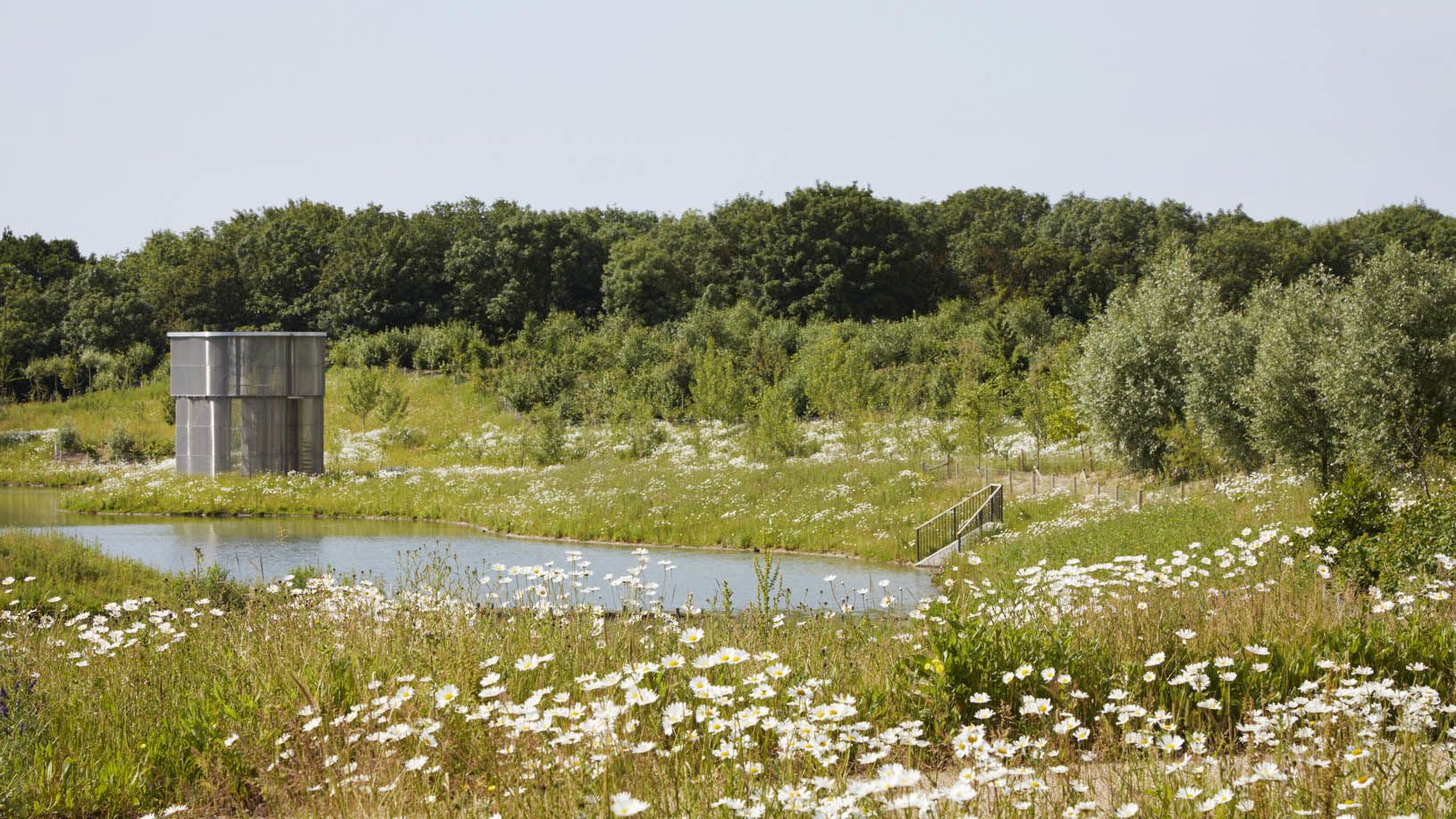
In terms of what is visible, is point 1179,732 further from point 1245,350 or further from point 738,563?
point 1245,350

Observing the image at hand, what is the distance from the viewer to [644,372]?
45844 millimetres

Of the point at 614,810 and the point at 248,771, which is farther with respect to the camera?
the point at 248,771

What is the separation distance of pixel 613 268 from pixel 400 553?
47.4 m

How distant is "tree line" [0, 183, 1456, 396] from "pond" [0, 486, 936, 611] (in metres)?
29.5

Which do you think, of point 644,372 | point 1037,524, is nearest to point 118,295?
point 644,372

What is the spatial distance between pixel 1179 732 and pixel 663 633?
8.91ft

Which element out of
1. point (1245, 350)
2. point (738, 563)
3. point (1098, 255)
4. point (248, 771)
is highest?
point (1098, 255)

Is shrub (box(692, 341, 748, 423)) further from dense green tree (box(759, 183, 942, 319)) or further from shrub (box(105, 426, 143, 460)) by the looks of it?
shrub (box(105, 426, 143, 460))

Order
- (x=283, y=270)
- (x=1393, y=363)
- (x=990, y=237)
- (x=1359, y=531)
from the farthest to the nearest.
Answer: (x=990, y=237) → (x=283, y=270) → (x=1393, y=363) → (x=1359, y=531)

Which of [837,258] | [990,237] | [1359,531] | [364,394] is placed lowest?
[364,394]

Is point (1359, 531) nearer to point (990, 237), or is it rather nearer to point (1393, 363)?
point (1393, 363)

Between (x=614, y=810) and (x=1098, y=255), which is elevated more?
(x=1098, y=255)

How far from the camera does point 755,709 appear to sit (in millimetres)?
4242

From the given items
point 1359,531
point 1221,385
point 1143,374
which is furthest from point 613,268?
point 1359,531
